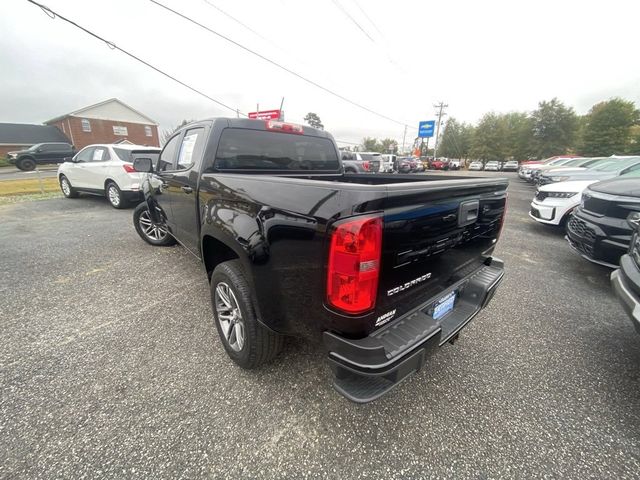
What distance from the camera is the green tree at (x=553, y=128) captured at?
37.4m

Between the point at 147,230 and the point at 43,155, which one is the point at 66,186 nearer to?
the point at 147,230

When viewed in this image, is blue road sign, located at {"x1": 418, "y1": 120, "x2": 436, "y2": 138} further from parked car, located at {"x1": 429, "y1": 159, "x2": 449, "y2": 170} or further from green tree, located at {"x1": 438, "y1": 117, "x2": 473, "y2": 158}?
green tree, located at {"x1": 438, "y1": 117, "x2": 473, "y2": 158}

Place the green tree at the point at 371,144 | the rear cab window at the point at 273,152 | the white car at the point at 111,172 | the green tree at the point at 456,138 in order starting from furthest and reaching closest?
the green tree at the point at 371,144, the green tree at the point at 456,138, the white car at the point at 111,172, the rear cab window at the point at 273,152

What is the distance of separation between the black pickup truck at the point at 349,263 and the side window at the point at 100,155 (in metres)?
6.93

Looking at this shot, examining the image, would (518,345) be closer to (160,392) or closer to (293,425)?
(293,425)

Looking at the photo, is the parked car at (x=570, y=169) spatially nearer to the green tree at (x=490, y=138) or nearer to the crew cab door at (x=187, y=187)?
the crew cab door at (x=187, y=187)

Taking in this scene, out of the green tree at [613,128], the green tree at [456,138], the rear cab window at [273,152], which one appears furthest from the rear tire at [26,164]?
the green tree at [456,138]

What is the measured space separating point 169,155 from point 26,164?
29.0 m

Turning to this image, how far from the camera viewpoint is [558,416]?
1820 millimetres

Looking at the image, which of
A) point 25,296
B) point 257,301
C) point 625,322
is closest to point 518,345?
point 625,322

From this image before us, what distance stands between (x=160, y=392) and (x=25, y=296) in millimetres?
2648

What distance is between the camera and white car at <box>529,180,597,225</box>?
5.39 m

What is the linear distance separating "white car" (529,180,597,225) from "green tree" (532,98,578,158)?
44.3 metres

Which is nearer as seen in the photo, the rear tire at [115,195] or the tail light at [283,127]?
the tail light at [283,127]
